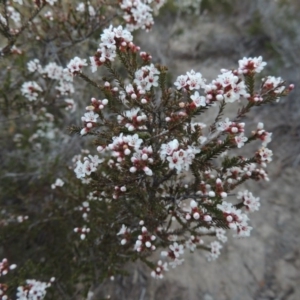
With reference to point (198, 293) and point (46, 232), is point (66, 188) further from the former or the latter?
point (198, 293)

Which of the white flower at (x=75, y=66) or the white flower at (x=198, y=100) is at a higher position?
the white flower at (x=75, y=66)

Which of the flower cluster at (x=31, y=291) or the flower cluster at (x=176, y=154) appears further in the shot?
the flower cluster at (x=31, y=291)

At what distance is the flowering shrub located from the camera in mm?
1971

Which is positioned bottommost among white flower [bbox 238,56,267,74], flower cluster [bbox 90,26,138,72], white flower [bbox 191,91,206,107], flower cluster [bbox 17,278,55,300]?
flower cluster [bbox 17,278,55,300]

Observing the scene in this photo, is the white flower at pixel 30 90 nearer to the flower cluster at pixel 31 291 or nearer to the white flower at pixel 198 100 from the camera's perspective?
the flower cluster at pixel 31 291

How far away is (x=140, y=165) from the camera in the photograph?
6.31 feet

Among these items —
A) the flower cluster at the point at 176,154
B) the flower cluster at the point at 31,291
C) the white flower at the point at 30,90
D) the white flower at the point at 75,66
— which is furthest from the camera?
the white flower at the point at 30,90

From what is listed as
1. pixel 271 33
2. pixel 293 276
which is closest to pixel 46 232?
pixel 293 276

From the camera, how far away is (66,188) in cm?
345

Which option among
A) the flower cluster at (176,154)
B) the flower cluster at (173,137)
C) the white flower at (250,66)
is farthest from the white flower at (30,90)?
the white flower at (250,66)

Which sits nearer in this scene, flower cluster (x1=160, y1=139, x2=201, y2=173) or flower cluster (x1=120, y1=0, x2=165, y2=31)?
flower cluster (x1=160, y1=139, x2=201, y2=173)

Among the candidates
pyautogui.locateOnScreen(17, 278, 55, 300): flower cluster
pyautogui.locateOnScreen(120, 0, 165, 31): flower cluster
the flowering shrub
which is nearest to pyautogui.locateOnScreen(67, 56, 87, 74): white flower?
the flowering shrub

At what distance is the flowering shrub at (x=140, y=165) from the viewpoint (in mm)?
1971

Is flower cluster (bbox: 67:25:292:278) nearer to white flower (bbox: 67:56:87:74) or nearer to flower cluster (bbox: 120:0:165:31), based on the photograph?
white flower (bbox: 67:56:87:74)
